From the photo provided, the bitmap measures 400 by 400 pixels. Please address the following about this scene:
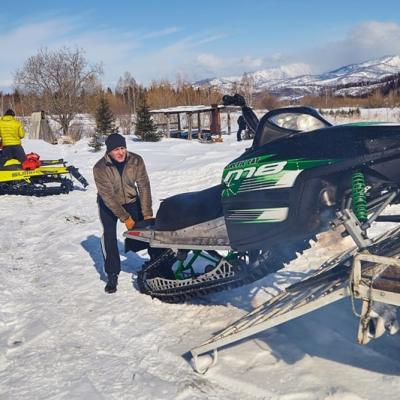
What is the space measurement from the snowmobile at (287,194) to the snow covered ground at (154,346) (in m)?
0.48

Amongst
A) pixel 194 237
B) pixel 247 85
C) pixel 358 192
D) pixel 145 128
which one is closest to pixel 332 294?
pixel 358 192

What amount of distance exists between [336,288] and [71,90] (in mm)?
33413

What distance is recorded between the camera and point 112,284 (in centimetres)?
461

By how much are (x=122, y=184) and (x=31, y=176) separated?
20.1 feet

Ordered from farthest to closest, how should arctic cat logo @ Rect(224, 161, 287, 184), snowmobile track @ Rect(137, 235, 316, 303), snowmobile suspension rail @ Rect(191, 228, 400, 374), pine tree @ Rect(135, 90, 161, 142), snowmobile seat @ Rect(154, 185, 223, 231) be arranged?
1. pine tree @ Rect(135, 90, 161, 142)
2. snowmobile seat @ Rect(154, 185, 223, 231)
3. snowmobile track @ Rect(137, 235, 316, 303)
4. arctic cat logo @ Rect(224, 161, 287, 184)
5. snowmobile suspension rail @ Rect(191, 228, 400, 374)

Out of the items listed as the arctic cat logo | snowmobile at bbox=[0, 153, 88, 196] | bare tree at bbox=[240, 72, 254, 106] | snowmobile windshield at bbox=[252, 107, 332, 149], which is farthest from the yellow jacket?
bare tree at bbox=[240, 72, 254, 106]

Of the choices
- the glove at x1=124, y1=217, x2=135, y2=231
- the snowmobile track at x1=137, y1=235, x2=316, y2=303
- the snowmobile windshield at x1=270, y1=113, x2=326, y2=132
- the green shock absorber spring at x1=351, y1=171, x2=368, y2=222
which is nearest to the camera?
the green shock absorber spring at x1=351, y1=171, x2=368, y2=222

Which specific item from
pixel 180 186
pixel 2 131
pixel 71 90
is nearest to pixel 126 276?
pixel 180 186

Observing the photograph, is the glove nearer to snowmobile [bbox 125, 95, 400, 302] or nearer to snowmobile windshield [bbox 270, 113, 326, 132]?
snowmobile [bbox 125, 95, 400, 302]

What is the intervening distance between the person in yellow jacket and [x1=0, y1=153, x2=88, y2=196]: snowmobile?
0.48 feet

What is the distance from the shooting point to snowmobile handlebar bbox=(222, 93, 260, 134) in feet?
11.1

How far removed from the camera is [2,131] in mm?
10203

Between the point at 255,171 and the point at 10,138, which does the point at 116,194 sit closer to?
the point at 255,171

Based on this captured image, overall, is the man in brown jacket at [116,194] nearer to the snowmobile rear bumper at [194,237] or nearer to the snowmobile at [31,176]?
the snowmobile rear bumper at [194,237]
